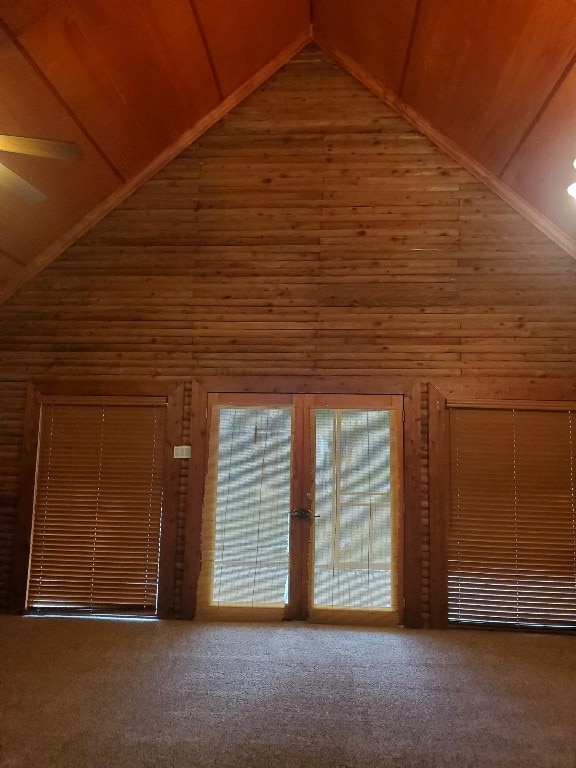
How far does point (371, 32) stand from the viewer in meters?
5.29

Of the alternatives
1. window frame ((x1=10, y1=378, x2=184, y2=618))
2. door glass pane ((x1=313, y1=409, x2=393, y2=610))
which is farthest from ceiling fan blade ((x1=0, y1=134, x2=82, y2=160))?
door glass pane ((x1=313, y1=409, x2=393, y2=610))

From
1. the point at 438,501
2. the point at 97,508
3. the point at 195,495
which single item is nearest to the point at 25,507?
the point at 97,508

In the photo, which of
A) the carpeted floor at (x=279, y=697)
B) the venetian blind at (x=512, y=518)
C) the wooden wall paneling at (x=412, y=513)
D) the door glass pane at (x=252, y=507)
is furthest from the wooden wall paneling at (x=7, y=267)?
the venetian blind at (x=512, y=518)

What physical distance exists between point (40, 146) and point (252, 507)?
3.24 meters

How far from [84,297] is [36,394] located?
3.19 ft

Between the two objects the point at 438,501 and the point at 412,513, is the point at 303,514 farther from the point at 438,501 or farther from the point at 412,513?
the point at 438,501

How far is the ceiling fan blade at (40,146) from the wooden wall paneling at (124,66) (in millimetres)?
898

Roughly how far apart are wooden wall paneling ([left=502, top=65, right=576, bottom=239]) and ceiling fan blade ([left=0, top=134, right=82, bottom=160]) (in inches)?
126

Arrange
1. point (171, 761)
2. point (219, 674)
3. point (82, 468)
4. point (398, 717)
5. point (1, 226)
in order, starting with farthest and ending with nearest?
point (82, 468) → point (1, 226) → point (219, 674) → point (398, 717) → point (171, 761)

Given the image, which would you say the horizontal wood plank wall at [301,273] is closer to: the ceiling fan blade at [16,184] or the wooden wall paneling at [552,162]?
the wooden wall paneling at [552,162]

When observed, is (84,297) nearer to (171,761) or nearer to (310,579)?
(310,579)

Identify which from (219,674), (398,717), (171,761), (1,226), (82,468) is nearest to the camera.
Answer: (171,761)

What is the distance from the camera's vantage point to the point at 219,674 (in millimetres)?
3875

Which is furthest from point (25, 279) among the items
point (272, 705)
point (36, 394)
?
point (272, 705)
